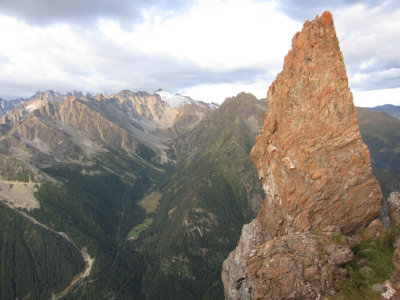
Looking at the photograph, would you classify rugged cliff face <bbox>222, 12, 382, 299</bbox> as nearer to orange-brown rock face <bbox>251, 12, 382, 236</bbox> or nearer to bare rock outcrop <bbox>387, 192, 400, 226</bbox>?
orange-brown rock face <bbox>251, 12, 382, 236</bbox>

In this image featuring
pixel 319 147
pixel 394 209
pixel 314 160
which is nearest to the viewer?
pixel 394 209

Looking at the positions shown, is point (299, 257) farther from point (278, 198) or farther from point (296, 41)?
point (296, 41)

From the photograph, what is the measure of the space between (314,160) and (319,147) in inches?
91.8

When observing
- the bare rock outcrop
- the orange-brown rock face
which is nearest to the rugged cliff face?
the orange-brown rock face

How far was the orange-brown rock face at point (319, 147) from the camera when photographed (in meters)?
39.3

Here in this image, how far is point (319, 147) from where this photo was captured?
135ft

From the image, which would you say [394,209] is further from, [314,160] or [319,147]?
[319,147]

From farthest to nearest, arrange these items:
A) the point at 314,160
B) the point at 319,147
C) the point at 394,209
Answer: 1. the point at 314,160
2. the point at 319,147
3. the point at 394,209

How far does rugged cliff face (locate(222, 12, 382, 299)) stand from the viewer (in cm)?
3884

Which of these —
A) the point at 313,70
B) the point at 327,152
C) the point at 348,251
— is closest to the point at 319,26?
the point at 313,70

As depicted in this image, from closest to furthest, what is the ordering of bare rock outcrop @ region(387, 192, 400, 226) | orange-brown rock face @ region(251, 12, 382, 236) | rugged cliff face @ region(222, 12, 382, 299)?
bare rock outcrop @ region(387, 192, 400, 226) → rugged cliff face @ region(222, 12, 382, 299) → orange-brown rock face @ region(251, 12, 382, 236)

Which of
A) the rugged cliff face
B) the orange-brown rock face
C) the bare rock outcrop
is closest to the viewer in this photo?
the bare rock outcrop

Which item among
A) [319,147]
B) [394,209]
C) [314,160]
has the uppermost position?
[319,147]

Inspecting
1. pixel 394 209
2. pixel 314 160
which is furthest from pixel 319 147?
pixel 394 209
